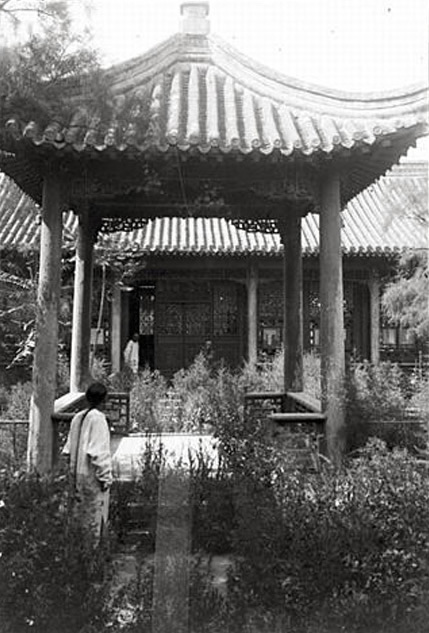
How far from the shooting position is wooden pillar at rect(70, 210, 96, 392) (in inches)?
343

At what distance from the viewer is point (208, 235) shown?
50.6 feet

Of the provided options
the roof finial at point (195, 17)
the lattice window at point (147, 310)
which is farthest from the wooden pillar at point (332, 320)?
the lattice window at point (147, 310)

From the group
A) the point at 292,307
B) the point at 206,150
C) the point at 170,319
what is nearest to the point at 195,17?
the point at 206,150

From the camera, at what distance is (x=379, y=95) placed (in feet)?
22.3

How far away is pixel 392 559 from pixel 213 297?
506 inches

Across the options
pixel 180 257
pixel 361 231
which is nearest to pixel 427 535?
pixel 180 257

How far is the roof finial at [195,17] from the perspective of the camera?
8234 millimetres

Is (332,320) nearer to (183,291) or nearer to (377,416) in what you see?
(377,416)

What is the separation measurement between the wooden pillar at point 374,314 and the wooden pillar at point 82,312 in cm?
858

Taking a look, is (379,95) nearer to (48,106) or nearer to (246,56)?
(246,56)

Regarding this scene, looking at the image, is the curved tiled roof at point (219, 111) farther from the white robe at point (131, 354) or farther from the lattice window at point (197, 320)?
the lattice window at point (197, 320)

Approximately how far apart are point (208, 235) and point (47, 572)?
40.9ft

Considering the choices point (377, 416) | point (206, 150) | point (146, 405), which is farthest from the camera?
point (146, 405)

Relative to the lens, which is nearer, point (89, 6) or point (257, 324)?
point (89, 6)
